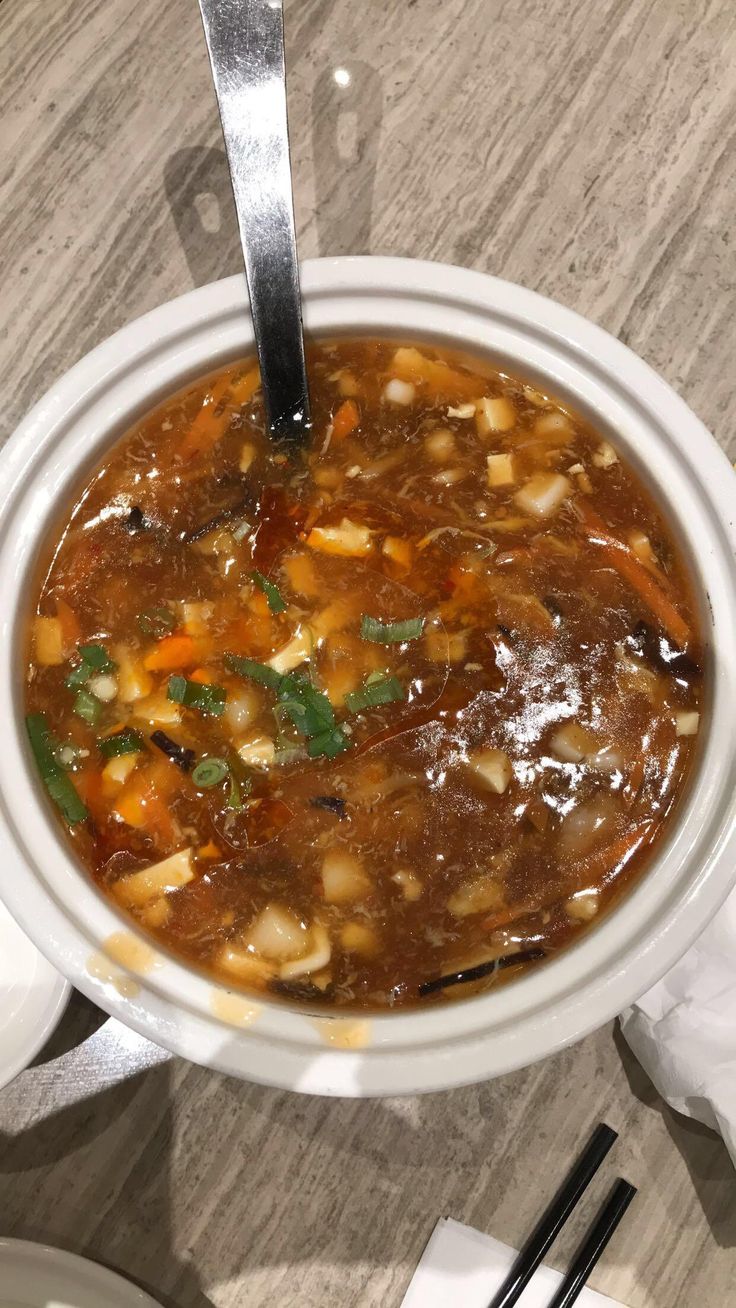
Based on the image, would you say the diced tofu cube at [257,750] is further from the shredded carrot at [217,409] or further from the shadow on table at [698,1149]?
the shadow on table at [698,1149]

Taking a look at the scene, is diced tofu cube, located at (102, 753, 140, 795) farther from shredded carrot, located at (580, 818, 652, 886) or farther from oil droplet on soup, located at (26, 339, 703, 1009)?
shredded carrot, located at (580, 818, 652, 886)

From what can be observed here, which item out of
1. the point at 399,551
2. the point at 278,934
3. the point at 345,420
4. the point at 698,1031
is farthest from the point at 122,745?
the point at 698,1031

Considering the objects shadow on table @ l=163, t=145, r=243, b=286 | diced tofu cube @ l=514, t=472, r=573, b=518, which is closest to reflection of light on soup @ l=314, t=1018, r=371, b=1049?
diced tofu cube @ l=514, t=472, r=573, b=518

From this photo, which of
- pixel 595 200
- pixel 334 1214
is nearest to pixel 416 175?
pixel 595 200

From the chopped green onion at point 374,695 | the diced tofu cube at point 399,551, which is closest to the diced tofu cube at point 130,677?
the chopped green onion at point 374,695

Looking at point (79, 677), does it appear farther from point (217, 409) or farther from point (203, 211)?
point (203, 211)

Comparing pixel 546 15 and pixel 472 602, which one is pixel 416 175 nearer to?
pixel 546 15
